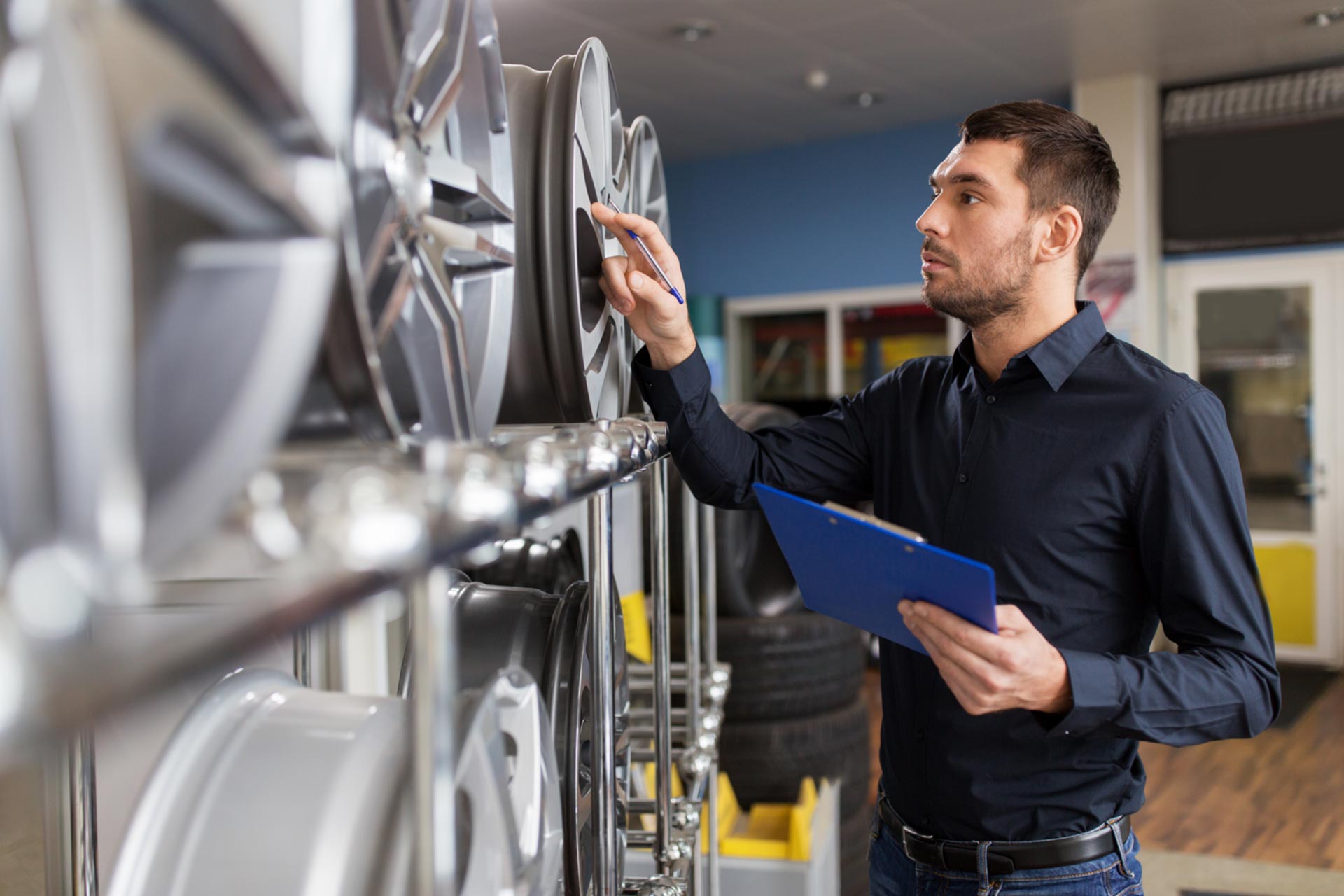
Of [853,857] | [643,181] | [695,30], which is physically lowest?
[853,857]

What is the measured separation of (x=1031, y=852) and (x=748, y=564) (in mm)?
1873

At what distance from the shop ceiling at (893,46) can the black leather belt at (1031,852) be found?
13.4ft

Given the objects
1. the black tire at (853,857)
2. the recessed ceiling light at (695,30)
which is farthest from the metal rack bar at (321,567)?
the recessed ceiling light at (695,30)

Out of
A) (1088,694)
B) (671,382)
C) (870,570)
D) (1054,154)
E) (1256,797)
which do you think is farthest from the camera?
(1256,797)

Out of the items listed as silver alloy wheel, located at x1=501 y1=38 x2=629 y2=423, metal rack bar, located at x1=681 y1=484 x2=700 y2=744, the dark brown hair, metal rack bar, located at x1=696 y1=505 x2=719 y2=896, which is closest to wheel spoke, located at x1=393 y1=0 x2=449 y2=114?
silver alloy wheel, located at x1=501 y1=38 x2=629 y2=423

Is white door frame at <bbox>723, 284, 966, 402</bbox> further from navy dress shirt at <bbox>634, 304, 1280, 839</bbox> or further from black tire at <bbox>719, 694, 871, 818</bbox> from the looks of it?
navy dress shirt at <bbox>634, 304, 1280, 839</bbox>

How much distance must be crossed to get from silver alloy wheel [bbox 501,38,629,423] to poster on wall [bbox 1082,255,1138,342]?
18.1 ft

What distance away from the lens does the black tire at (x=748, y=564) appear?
3.00 metres

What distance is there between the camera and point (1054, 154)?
152 cm

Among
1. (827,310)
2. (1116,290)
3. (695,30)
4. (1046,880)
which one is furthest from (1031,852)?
(827,310)

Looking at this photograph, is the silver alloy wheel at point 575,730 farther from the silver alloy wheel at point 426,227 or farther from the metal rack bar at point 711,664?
the metal rack bar at point 711,664

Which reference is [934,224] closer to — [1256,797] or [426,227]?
[426,227]

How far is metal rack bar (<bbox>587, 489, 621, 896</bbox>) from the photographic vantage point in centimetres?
79

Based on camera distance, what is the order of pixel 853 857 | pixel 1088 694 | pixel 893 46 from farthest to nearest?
pixel 893 46
pixel 853 857
pixel 1088 694
